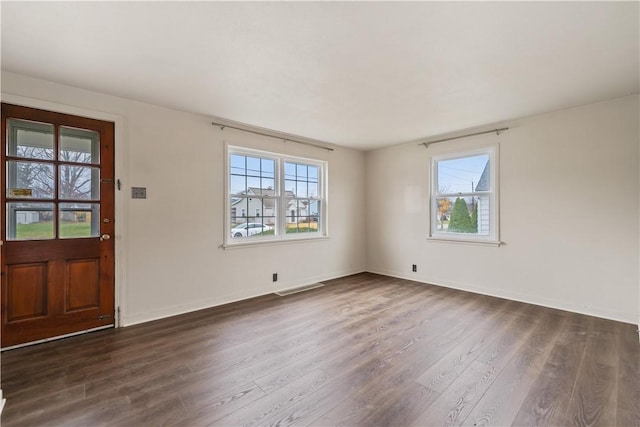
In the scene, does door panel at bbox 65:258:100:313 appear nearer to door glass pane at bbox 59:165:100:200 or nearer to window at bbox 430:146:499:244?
door glass pane at bbox 59:165:100:200

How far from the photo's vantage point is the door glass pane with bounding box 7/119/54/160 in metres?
2.60

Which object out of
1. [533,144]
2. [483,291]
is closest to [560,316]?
[483,291]

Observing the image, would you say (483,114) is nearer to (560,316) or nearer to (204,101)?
(560,316)

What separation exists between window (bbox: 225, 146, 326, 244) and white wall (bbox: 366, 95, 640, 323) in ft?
6.87

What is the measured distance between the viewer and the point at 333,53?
2.23m

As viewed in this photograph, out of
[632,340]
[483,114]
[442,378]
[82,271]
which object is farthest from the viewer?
[483,114]

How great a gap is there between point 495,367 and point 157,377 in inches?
100

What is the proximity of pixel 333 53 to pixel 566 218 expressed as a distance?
3.39 metres

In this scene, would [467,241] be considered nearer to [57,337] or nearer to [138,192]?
[138,192]

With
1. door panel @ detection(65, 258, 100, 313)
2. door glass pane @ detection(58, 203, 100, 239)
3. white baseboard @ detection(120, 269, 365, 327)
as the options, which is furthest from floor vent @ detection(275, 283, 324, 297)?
door glass pane @ detection(58, 203, 100, 239)

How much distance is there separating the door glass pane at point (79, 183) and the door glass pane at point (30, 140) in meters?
0.19

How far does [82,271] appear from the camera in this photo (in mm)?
2912

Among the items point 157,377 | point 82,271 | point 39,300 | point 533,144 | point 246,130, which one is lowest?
point 157,377

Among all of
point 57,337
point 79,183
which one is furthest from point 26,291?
point 79,183
